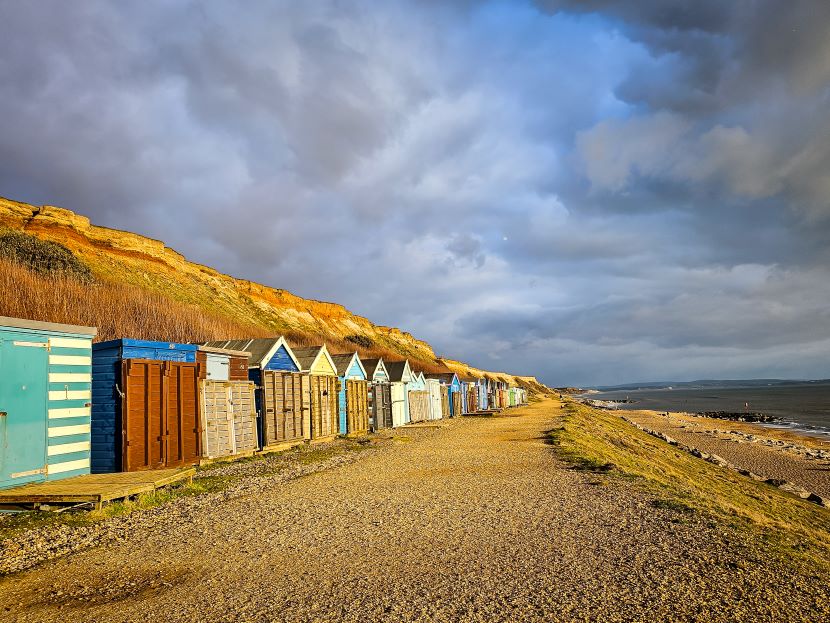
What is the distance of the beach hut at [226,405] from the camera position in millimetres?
17984

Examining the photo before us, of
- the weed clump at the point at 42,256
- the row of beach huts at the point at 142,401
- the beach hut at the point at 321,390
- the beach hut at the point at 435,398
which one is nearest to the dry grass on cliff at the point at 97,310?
the weed clump at the point at 42,256

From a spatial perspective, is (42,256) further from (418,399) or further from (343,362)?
(418,399)

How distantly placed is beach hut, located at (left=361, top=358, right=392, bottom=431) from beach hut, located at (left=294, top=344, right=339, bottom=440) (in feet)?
18.5

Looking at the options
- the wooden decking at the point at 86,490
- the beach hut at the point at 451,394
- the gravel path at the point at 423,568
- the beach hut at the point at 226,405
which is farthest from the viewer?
the beach hut at the point at 451,394

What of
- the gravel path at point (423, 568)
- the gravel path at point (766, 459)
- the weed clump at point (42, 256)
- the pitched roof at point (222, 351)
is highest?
the weed clump at point (42, 256)

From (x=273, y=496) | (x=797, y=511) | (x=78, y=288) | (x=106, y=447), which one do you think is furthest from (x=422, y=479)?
(x=78, y=288)

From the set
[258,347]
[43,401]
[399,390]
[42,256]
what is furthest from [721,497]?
[42,256]

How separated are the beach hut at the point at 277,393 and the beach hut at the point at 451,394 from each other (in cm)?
2721

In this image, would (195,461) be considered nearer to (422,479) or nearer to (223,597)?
(422,479)

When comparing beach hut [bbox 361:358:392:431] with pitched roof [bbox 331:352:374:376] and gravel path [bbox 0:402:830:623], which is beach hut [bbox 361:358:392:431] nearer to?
pitched roof [bbox 331:352:374:376]

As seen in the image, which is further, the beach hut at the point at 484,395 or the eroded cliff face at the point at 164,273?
the beach hut at the point at 484,395

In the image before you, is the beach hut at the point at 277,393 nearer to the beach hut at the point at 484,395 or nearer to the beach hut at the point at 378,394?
the beach hut at the point at 378,394

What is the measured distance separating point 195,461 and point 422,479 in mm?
7706

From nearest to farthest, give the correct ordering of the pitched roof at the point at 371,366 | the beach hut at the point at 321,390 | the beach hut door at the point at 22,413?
the beach hut door at the point at 22,413, the beach hut at the point at 321,390, the pitched roof at the point at 371,366
